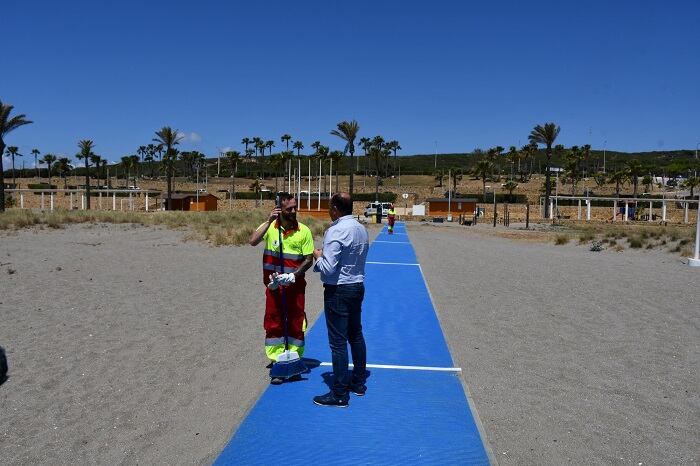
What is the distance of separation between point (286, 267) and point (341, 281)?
31.9 inches

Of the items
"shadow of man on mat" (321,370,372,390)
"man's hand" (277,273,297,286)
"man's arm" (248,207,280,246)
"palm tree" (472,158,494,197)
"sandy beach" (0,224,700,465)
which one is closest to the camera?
"sandy beach" (0,224,700,465)

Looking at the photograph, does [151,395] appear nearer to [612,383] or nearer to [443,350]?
[443,350]

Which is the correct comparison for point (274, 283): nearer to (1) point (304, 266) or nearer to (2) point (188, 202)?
(1) point (304, 266)

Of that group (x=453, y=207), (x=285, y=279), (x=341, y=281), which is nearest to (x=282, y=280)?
(x=285, y=279)

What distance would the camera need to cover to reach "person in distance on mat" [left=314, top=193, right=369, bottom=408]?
4.77 meters

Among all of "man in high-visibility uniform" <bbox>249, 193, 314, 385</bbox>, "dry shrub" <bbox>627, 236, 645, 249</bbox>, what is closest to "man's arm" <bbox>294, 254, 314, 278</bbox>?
"man in high-visibility uniform" <bbox>249, 193, 314, 385</bbox>

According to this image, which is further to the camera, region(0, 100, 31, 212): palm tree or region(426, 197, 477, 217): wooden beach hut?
region(426, 197, 477, 217): wooden beach hut

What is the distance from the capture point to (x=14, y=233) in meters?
23.4

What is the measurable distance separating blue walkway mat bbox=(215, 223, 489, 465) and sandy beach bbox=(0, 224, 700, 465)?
19 centimetres

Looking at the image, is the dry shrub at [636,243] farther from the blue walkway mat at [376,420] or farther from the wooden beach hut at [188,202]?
the wooden beach hut at [188,202]

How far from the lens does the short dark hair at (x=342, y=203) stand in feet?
16.3

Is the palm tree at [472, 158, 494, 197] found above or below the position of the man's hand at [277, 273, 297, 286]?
above

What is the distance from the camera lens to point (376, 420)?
467 centimetres

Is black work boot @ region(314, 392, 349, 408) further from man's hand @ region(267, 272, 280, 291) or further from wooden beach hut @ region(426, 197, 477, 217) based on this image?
wooden beach hut @ region(426, 197, 477, 217)
